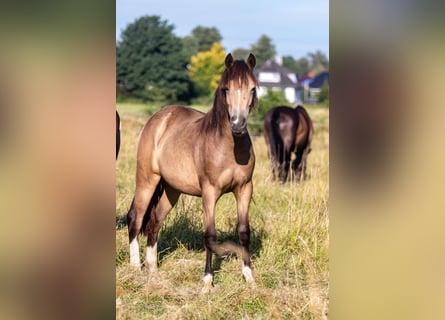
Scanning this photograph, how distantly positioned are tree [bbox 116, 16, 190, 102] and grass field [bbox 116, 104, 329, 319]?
30612 mm

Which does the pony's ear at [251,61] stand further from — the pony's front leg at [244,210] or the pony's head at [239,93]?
the pony's front leg at [244,210]

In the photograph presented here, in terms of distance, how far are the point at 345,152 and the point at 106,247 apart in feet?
1.50

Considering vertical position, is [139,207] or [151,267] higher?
[139,207]

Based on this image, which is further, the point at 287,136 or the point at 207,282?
the point at 287,136

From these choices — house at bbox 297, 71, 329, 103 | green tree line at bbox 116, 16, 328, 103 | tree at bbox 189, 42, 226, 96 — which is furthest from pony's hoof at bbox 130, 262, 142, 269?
house at bbox 297, 71, 329, 103

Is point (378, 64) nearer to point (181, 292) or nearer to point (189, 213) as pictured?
point (181, 292)

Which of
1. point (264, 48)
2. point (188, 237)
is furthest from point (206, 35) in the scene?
point (188, 237)

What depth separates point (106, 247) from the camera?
1013mm

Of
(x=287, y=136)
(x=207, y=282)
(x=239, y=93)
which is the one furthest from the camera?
(x=287, y=136)

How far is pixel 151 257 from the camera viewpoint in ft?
15.8

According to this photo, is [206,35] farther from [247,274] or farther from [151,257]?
[247,274]

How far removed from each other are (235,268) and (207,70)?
45956mm

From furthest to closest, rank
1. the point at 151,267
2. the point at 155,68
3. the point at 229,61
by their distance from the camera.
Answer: the point at 155,68, the point at 151,267, the point at 229,61

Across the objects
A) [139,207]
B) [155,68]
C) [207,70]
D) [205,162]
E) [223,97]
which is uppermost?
[207,70]
